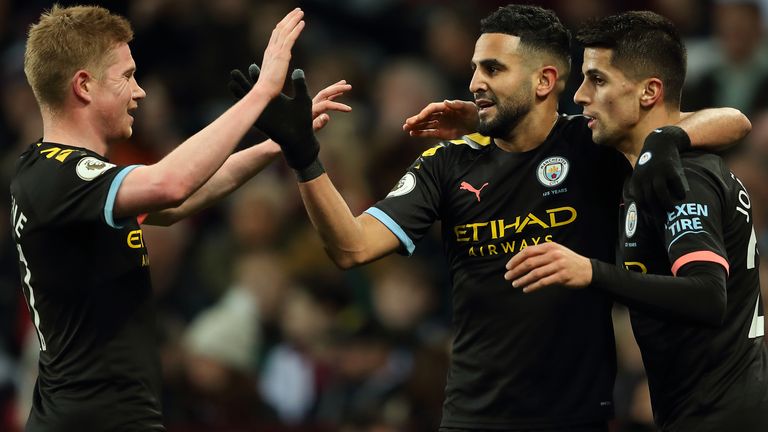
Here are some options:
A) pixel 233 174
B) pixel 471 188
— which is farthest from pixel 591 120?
pixel 233 174

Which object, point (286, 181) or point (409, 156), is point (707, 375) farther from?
point (286, 181)

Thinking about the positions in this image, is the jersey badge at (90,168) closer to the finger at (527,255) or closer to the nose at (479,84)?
the finger at (527,255)

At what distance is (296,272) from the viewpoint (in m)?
9.75

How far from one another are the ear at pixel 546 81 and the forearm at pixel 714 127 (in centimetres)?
57

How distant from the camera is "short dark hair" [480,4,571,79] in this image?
551cm

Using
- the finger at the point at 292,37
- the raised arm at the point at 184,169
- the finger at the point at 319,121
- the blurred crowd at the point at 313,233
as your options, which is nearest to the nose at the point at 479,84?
the finger at the point at 319,121

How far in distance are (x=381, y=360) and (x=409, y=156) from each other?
1729mm

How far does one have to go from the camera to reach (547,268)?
4355 mm

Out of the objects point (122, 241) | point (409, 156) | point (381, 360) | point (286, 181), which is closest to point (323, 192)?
point (122, 241)

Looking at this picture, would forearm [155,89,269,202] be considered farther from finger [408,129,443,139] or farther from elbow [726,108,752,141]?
elbow [726,108,752,141]

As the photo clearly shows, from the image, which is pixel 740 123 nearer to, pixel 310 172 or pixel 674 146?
pixel 674 146

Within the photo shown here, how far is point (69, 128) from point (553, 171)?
195cm

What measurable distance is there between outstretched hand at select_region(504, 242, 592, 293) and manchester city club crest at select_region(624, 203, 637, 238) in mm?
591

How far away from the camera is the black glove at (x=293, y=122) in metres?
4.94
